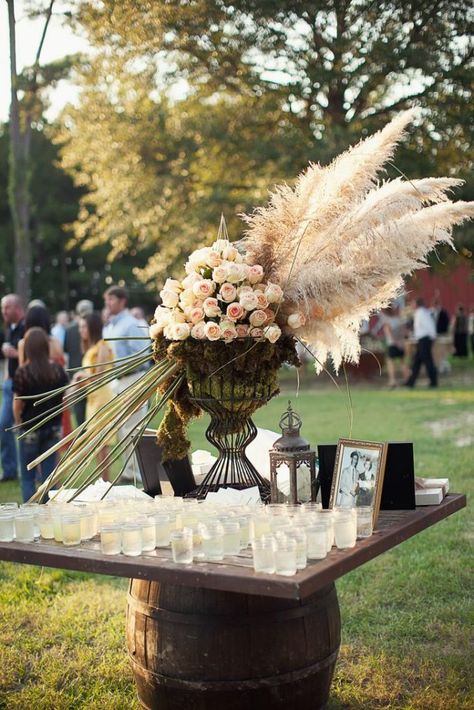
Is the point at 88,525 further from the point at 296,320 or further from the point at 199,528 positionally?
the point at 296,320

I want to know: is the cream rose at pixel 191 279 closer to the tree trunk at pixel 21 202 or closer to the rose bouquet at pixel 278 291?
the rose bouquet at pixel 278 291

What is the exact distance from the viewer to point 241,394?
129 inches

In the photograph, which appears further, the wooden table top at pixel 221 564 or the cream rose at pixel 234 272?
the cream rose at pixel 234 272

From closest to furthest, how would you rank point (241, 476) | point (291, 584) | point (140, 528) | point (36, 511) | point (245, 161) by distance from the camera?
point (291, 584), point (140, 528), point (36, 511), point (241, 476), point (245, 161)

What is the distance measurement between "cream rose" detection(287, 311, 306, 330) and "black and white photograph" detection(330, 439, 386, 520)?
45 centimetres

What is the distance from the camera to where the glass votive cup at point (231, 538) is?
2619 mm

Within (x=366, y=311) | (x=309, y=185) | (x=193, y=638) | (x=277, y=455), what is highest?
(x=309, y=185)

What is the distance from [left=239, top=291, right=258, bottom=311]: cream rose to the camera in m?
3.08

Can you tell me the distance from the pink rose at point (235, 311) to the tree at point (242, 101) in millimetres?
8487

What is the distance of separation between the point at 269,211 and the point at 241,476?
40.4 inches

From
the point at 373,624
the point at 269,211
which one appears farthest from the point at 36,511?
the point at 373,624

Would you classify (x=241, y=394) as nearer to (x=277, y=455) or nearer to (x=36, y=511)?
(x=277, y=455)

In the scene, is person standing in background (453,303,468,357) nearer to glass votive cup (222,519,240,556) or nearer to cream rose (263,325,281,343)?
cream rose (263,325,281,343)

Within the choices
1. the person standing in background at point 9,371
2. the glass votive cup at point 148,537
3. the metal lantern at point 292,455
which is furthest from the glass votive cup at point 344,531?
the person standing in background at point 9,371
